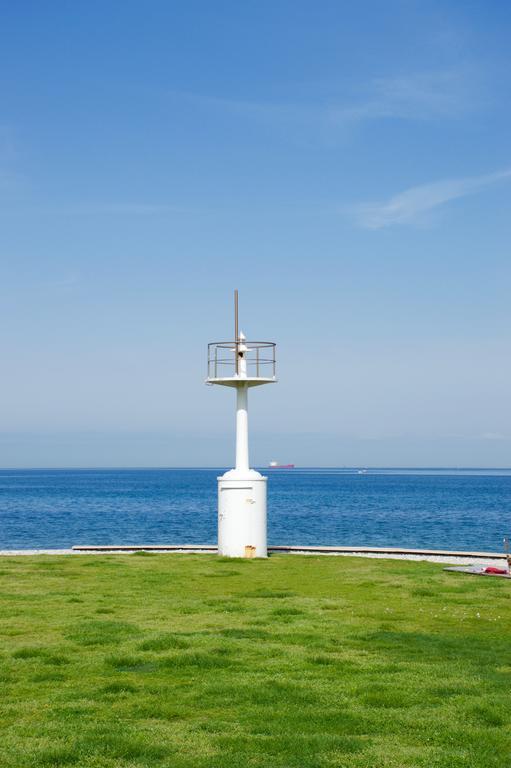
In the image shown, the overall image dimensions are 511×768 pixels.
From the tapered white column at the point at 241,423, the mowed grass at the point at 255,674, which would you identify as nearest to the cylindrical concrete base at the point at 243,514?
the tapered white column at the point at 241,423

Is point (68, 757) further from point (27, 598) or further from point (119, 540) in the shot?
point (119, 540)

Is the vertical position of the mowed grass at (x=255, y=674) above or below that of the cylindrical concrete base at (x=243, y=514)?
below

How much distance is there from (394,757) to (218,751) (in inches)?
68.9

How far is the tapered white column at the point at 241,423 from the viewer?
2825cm

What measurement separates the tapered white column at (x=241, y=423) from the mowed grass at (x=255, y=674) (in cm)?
734

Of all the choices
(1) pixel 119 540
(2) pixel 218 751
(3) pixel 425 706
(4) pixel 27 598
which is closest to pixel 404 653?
(3) pixel 425 706

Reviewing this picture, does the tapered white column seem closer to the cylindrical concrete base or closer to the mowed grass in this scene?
the cylindrical concrete base

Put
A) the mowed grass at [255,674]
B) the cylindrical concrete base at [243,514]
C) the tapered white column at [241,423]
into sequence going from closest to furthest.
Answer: the mowed grass at [255,674] → the cylindrical concrete base at [243,514] → the tapered white column at [241,423]

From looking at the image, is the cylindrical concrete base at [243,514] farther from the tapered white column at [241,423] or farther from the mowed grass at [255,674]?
the mowed grass at [255,674]

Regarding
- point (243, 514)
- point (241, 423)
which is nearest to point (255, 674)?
point (243, 514)

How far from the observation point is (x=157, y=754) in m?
8.91

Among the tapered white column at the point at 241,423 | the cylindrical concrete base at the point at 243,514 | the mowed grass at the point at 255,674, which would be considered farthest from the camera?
the tapered white column at the point at 241,423

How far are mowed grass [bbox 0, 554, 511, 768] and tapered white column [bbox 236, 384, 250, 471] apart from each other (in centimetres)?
734

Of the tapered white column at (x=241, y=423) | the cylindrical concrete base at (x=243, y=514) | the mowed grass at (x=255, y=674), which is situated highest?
the tapered white column at (x=241, y=423)
